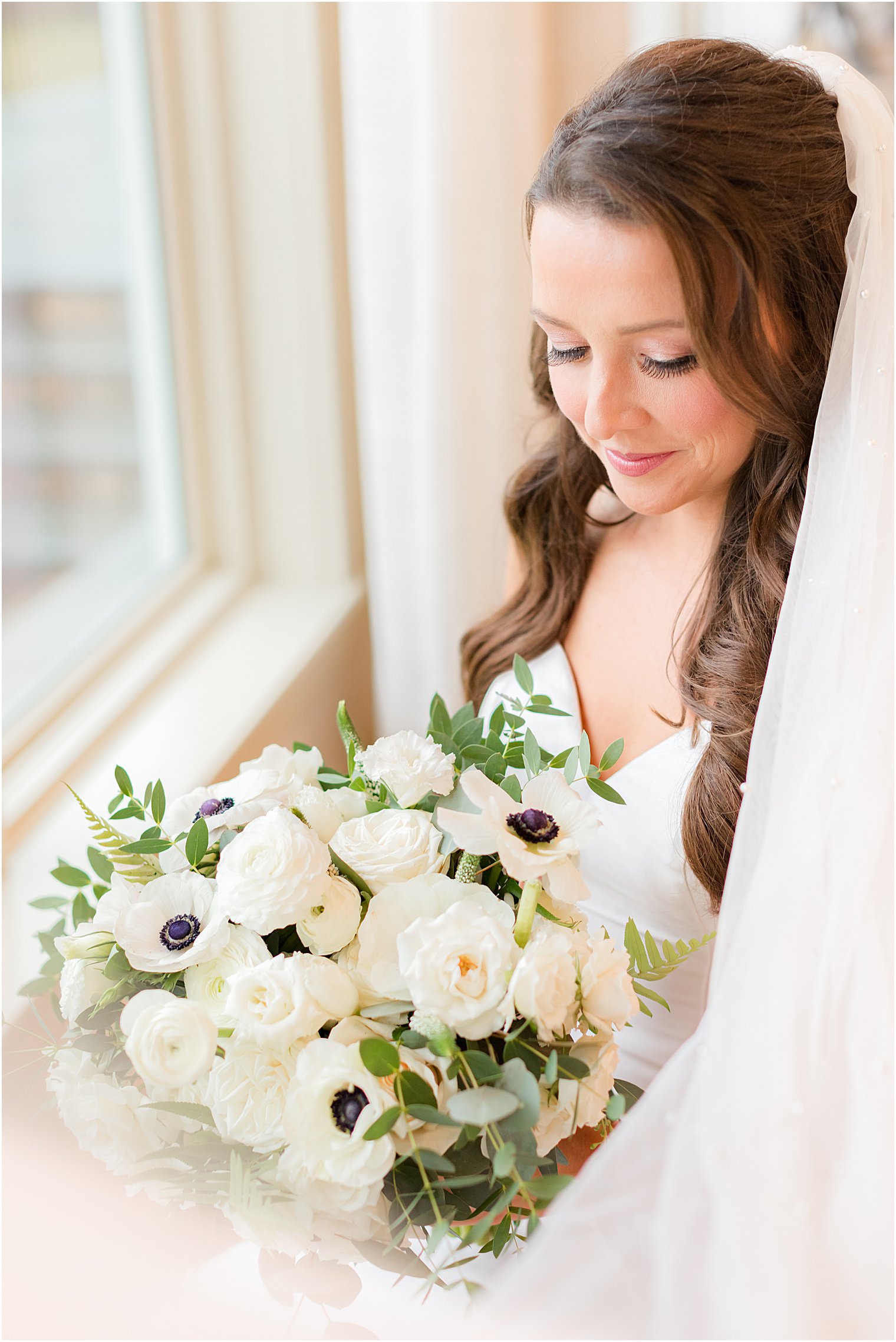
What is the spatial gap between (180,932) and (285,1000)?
11cm

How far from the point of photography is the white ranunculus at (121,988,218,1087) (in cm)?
72

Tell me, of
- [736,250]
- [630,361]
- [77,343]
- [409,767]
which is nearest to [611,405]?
[630,361]

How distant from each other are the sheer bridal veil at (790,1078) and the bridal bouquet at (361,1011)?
0.06 meters

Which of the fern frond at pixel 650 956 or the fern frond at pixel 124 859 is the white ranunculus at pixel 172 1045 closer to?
the fern frond at pixel 124 859

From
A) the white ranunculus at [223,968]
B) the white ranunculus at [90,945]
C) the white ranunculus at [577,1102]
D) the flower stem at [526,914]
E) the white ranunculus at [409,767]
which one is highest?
the white ranunculus at [409,767]

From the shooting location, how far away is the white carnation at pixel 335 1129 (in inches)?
26.6

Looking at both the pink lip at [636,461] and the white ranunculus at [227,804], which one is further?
the pink lip at [636,461]

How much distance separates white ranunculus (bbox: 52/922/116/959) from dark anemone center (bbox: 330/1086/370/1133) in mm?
236

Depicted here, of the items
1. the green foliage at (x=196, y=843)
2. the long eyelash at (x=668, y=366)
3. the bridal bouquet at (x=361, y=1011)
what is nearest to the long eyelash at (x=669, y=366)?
the long eyelash at (x=668, y=366)

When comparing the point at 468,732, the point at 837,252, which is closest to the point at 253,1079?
the point at 468,732

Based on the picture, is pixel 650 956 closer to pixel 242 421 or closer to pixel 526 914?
→ pixel 526 914

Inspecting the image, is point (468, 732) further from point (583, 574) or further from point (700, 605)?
point (583, 574)

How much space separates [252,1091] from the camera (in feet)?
2.38

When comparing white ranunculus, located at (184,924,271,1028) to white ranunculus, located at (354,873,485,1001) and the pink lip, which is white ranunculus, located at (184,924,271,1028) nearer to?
white ranunculus, located at (354,873,485,1001)
